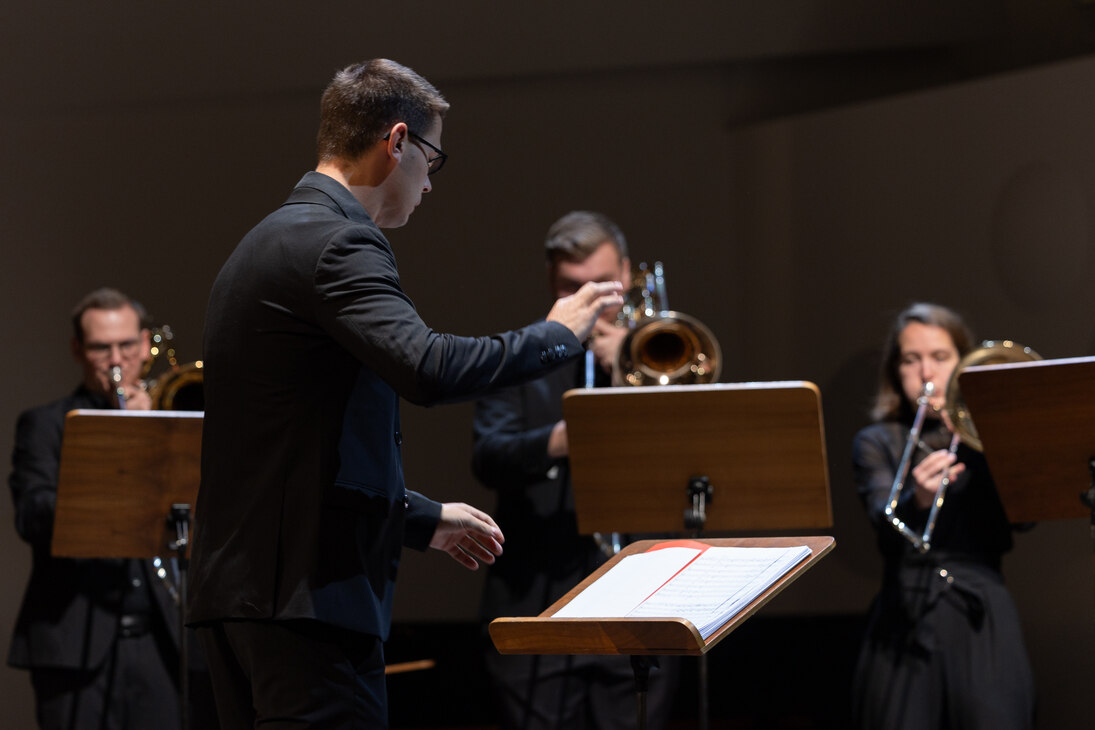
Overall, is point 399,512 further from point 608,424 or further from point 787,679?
point 787,679

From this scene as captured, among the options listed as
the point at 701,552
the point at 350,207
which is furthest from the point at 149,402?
the point at 701,552

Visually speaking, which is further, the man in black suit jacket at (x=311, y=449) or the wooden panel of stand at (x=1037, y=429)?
the wooden panel of stand at (x=1037, y=429)

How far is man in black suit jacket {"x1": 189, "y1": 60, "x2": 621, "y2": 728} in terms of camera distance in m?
1.76

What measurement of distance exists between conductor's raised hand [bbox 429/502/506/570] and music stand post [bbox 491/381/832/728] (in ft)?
2.62

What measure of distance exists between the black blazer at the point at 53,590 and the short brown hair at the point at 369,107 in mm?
1978

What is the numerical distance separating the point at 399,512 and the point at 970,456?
7.51ft

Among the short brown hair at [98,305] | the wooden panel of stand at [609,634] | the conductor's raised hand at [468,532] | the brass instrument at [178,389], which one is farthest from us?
the short brown hair at [98,305]

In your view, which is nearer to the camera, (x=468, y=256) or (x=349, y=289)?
(x=349, y=289)

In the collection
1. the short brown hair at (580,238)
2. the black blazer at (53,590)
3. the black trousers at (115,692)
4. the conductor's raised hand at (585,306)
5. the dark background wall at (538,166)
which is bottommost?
the black trousers at (115,692)

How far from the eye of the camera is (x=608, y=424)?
2.89 m

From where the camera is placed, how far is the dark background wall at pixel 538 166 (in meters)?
4.42

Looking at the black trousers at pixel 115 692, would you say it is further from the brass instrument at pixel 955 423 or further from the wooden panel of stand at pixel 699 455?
the brass instrument at pixel 955 423

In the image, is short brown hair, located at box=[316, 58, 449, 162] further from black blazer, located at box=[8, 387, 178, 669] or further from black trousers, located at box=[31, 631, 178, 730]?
black trousers, located at box=[31, 631, 178, 730]

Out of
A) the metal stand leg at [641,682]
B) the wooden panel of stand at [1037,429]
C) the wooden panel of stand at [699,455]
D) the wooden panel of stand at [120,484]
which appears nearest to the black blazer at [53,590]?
the wooden panel of stand at [120,484]
